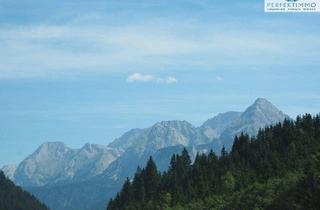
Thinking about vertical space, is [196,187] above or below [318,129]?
below

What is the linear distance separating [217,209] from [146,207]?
1670 inches

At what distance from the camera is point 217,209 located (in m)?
138

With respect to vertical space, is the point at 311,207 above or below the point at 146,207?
above

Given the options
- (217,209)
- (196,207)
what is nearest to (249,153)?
(196,207)

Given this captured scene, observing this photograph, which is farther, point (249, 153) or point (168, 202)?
point (249, 153)

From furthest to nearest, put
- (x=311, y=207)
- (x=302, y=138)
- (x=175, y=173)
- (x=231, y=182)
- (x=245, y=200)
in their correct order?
(x=175, y=173), (x=302, y=138), (x=231, y=182), (x=245, y=200), (x=311, y=207)

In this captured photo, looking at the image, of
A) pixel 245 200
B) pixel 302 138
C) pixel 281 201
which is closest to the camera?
pixel 281 201

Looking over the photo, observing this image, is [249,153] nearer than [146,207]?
No

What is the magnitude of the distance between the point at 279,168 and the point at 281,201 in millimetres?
69709

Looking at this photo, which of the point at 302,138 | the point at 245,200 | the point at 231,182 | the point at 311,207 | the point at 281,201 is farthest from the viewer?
the point at 302,138

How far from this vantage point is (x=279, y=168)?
16638 centimetres

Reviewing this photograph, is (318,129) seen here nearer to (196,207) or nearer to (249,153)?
(249,153)

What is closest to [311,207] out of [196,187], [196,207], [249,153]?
[196,207]

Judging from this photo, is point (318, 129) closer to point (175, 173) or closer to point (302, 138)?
point (302, 138)
